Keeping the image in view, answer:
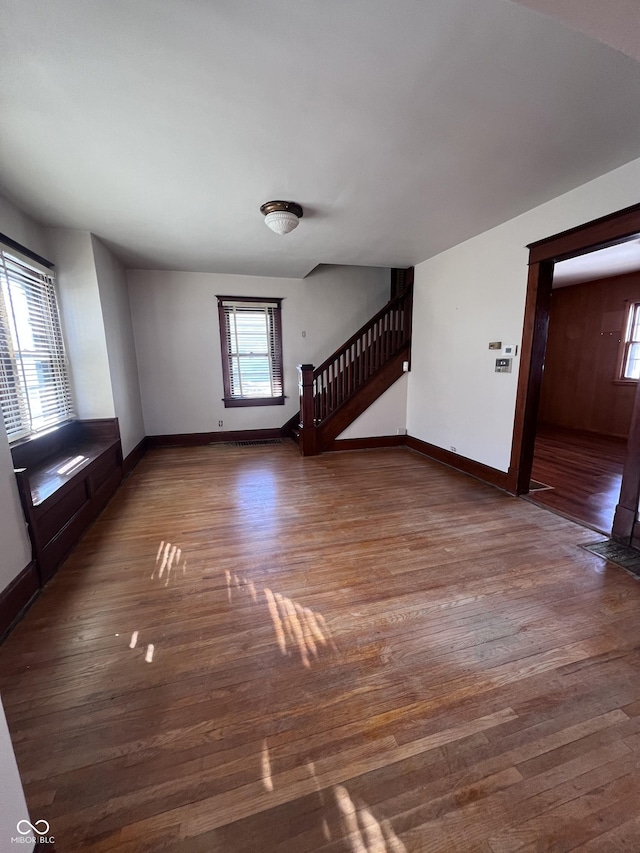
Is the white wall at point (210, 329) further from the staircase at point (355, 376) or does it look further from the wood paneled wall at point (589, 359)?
the wood paneled wall at point (589, 359)

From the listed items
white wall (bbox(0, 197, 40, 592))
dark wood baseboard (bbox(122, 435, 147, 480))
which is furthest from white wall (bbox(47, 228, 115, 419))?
white wall (bbox(0, 197, 40, 592))

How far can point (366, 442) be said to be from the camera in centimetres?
541

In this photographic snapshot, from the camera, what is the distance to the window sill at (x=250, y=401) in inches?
232

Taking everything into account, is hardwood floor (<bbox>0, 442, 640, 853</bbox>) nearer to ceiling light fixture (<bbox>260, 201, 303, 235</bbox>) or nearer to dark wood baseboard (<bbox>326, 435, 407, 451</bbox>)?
dark wood baseboard (<bbox>326, 435, 407, 451</bbox>)

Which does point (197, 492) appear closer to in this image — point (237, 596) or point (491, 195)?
point (237, 596)

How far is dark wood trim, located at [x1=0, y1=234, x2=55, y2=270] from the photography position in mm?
2742

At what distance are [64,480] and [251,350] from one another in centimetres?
377

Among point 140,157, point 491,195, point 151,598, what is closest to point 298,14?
point 140,157

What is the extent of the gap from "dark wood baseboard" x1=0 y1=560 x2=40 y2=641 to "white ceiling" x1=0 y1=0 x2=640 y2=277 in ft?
8.86

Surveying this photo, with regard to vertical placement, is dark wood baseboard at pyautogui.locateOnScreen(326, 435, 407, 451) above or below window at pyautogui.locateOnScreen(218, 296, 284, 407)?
below

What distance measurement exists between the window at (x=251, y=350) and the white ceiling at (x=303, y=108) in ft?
8.07

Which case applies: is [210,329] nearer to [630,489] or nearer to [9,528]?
[9,528]

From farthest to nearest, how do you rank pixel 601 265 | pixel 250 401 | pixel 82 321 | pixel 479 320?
pixel 250 401, pixel 601 265, pixel 479 320, pixel 82 321

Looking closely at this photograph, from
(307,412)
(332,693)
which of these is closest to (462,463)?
(307,412)
